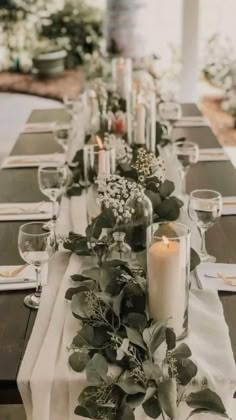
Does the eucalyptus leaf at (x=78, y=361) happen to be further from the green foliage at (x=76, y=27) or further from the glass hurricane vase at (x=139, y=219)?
the green foliage at (x=76, y=27)

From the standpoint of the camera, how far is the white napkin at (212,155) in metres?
2.96

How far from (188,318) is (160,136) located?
147cm

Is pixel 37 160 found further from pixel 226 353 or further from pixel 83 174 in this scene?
pixel 226 353

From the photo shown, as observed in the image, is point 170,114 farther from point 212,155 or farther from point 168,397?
point 168,397

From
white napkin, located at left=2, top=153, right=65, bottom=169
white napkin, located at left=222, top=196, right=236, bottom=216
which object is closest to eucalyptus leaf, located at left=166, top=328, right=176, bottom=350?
white napkin, located at left=222, top=196, right=236, bottom=216

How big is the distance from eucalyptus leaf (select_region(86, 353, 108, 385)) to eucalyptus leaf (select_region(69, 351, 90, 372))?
41mm

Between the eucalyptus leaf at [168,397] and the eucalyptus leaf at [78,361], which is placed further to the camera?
the eucalyptus leaf at [78,361]

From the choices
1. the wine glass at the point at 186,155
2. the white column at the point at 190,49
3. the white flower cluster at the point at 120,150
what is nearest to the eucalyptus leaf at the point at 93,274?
the white flower cluster at the point at 120,150

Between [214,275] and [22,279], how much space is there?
471 mm

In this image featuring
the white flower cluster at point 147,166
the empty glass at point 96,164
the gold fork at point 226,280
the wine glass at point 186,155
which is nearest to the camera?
the gold fork at point 226,280

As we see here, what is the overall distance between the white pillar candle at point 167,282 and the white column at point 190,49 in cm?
443

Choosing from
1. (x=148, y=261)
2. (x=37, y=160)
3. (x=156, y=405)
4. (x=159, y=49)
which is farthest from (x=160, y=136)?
(x=159, y=49)

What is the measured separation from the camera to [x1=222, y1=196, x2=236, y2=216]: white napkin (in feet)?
7.54

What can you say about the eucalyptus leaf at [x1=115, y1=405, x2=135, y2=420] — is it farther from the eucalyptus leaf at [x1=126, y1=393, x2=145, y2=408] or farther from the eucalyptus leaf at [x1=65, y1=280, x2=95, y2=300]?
the eucalyptus leaf at [x1=65, y1=280, x2=95, y2=300]
